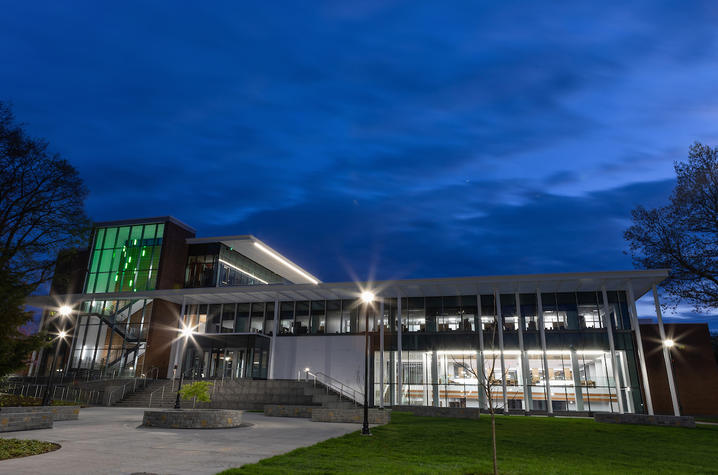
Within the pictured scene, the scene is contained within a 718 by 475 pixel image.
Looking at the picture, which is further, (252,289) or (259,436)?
(252,289)

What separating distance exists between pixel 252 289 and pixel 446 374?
51.6ft

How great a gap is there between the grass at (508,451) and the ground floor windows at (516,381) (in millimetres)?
10020

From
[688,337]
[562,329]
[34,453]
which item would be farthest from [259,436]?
[688,337]

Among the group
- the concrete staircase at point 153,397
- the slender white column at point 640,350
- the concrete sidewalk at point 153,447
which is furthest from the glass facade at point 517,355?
the concrete sidewalk at point 153,447

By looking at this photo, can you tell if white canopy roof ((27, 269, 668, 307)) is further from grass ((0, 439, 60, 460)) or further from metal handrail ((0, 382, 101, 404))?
grass ((0, 439, 60, 460))

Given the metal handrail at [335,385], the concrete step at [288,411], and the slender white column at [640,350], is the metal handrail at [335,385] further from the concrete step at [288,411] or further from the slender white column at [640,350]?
the slender white column at [640,350]

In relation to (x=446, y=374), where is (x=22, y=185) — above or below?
above

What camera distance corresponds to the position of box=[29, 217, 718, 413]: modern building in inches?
1131

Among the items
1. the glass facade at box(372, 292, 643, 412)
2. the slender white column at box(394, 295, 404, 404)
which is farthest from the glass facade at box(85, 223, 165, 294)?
the glass facade at box(372, 292, 643, 412)

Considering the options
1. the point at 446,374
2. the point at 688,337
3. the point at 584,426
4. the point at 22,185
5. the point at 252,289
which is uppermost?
the point at 22,185

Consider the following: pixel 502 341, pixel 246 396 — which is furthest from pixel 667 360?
pixel 246 396

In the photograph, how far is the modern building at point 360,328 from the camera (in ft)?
94.3

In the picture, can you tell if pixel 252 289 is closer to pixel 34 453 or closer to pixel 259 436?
pixel 259 436

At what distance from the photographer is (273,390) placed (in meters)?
29.8
